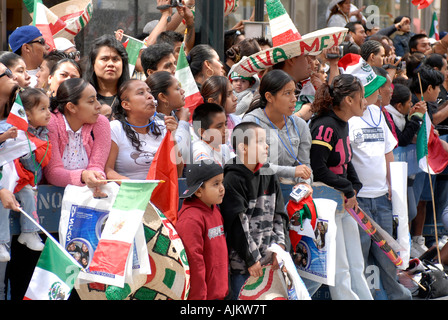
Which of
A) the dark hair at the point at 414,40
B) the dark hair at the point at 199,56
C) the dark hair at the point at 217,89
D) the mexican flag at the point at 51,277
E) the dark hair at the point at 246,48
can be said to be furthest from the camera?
the dark hair at the point at 414,40

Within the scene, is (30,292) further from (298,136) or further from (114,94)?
(298,136)

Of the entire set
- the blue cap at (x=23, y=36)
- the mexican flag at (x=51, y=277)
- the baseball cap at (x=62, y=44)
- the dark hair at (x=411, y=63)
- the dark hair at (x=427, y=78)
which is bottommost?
the dark hair at (x=411, y=63)

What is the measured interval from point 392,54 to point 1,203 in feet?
21.1

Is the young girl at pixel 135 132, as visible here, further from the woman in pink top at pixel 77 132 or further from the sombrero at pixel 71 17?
the sombrero at pixel 71 17

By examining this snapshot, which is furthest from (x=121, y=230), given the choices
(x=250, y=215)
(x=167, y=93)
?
(x=167, y=93)

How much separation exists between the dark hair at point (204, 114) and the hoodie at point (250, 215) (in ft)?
1.18

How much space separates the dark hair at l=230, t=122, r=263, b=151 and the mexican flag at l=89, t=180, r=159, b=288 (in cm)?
96

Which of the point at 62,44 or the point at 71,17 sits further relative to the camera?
the point at 71,17

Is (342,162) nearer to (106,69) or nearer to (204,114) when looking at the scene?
(204,114)

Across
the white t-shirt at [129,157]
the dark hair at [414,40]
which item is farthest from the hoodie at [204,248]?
the dark hair at [414,40]

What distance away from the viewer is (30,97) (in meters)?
4.85

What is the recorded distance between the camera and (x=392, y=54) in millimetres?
9812

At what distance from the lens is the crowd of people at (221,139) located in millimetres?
5023

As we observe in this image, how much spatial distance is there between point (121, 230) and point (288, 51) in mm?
2758
